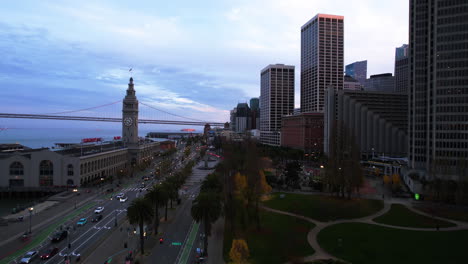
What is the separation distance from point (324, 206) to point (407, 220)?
37.1ft

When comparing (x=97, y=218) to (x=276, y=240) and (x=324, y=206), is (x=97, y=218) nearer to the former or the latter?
(x=276, y=240)

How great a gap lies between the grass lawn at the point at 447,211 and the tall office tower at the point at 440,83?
1085 centimetres

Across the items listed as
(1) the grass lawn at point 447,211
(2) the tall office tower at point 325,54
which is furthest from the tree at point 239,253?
(2) the tall office tower at point 325,54

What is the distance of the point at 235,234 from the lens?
112 ft

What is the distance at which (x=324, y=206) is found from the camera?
148 feet

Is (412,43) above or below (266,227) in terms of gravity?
above

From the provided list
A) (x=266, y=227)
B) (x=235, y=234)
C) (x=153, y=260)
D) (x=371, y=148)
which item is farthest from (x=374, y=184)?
(x=153, y=260)

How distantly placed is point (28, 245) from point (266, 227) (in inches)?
1101

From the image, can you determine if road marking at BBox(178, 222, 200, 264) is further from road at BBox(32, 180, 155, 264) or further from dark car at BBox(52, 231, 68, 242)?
dark car at BBox(52, 231, 68, 242)

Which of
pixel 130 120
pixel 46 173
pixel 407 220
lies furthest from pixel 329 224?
pixel 130 120

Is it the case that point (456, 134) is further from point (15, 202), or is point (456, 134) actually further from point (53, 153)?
point (15, 202)

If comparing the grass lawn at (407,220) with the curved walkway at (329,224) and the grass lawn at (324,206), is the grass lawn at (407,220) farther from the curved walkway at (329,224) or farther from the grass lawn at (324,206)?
the grass lawn at (324,206)

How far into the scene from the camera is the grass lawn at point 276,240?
28.4m

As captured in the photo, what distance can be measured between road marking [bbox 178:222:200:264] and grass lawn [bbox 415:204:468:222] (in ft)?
115
